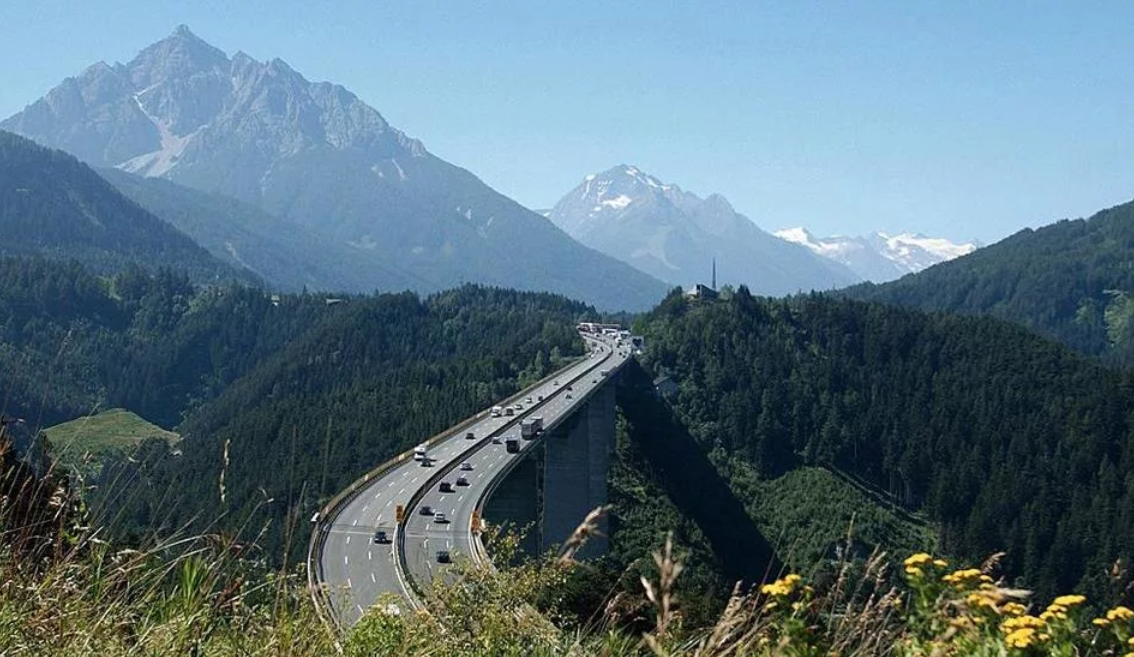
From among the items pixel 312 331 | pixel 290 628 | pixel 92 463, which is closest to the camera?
pixel 290 628

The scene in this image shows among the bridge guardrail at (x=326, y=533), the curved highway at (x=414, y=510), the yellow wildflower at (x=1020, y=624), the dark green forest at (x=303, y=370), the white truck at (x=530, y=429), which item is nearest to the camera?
the yellow wildflower at (x=1020, y=624)

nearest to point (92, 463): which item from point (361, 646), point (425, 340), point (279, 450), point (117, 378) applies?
point (361, 646)

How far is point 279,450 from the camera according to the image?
242 feet

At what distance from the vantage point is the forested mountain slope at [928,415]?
9031 centimetres

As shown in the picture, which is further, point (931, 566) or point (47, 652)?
point (931, 566)

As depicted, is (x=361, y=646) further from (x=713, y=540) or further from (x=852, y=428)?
(x=852, y=428)

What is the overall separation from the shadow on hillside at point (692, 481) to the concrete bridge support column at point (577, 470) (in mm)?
6409

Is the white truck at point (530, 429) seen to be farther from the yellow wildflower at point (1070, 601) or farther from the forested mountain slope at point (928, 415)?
the yellow wildflower at point (1070, 601)

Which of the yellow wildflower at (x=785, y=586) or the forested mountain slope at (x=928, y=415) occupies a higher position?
the yellow wildflower at (x=785, y=586)

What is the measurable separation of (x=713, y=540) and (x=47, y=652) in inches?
2882

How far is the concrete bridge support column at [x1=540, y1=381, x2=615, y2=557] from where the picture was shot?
185 ft

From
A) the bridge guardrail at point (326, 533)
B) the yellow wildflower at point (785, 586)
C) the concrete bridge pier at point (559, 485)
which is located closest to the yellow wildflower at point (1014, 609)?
the yellow wildflower at point (785, 586)

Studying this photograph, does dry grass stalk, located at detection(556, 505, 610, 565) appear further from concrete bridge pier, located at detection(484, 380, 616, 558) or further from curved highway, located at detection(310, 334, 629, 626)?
concrete bridge pier, located at detection(484, 380, 616, 558)

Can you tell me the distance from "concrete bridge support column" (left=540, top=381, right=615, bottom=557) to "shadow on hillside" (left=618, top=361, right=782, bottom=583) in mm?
6409
